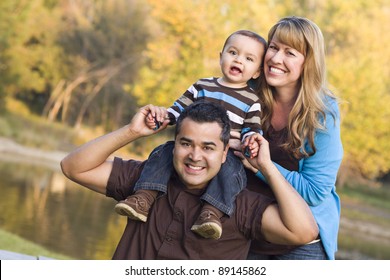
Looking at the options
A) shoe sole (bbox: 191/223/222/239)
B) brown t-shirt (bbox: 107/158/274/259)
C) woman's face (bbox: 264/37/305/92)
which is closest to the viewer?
shoe sole (bbox: 191/223/222/239)

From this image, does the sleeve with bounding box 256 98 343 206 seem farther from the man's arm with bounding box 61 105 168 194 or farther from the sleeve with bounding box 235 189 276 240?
the man's arm with bounding box 61 105 168 194

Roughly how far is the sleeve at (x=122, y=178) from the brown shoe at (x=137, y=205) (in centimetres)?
16

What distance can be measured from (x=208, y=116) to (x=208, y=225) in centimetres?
41

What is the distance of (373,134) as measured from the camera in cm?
2462

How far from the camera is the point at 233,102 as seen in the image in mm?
3092

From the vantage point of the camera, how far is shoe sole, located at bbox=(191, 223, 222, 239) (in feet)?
8.32

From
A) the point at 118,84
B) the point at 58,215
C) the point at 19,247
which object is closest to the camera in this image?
the point at 19,247

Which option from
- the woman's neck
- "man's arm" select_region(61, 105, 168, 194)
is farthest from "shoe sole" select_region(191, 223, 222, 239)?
the woman's neck

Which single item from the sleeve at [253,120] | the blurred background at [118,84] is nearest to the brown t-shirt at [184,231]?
the sleeve at [253,120]

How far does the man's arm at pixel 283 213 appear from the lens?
256 centimetres

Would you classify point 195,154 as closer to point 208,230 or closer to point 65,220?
point 208,230

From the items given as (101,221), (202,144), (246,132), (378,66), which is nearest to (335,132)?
(246,132)

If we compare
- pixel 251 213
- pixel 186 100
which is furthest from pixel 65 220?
pixel 251 213

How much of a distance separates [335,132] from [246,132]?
0.38 meters
